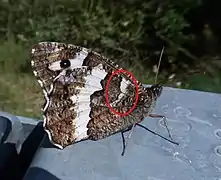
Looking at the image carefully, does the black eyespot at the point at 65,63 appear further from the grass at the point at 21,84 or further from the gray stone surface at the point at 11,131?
the grass at the point at 21,84

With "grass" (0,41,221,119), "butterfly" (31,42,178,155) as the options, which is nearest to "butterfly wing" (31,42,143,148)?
"butterfly" (31,42,178,155)

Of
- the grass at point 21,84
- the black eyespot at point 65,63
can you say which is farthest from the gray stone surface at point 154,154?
the grass at point 21,84

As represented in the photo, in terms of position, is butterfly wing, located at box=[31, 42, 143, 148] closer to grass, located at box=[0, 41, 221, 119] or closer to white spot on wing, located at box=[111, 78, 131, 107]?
white spot on wing, located at box=[111, 78, 131, 107]

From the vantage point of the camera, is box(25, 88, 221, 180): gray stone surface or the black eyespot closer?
box(25, 88, 221, 180): gray stone surface

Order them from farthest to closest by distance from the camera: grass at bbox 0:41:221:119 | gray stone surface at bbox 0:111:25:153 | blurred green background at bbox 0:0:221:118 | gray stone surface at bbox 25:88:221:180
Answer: blurred green background at bbox 0:0:221:118
grass at bbox 0:41:221:119
gray stone surface at bbox 0:111:25:153
gray stone surface at bbox 25:88:221:180

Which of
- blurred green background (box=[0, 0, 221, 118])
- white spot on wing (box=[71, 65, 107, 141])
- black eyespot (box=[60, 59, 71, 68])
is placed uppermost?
black eyespot (box=[60, 59, 71, 68])

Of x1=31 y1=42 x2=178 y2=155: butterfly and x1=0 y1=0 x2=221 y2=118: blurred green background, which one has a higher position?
x1=31 y1=42 x2=178 y2=155: butterfly

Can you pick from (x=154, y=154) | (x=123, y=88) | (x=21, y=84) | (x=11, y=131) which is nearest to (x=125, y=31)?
(x=21, y=84)

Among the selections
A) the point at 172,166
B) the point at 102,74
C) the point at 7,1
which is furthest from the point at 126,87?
the point at 7,1
